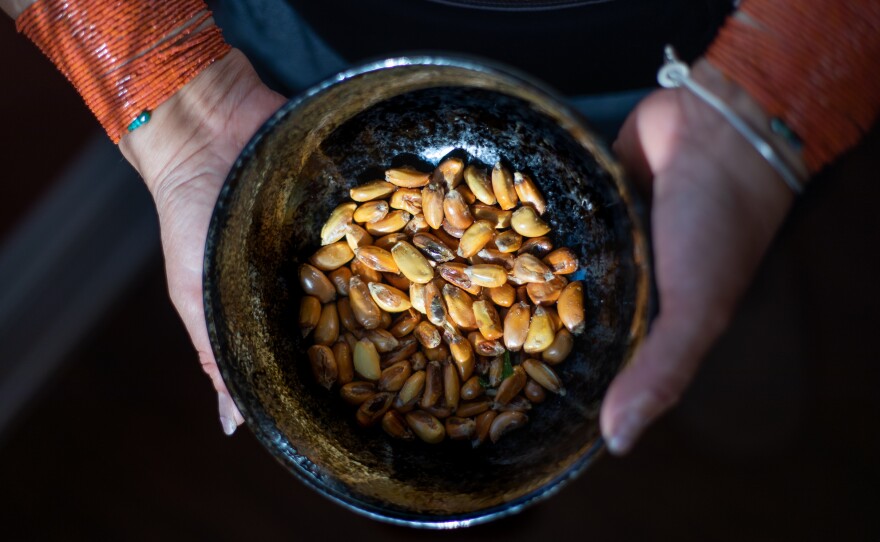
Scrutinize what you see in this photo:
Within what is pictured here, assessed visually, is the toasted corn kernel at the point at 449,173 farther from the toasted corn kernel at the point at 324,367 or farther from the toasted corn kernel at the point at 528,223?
the toasted corn kernel at the point at 324,367

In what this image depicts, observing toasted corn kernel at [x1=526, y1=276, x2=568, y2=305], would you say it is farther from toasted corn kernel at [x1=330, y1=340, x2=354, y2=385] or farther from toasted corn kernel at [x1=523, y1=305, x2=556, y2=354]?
toasted corn kernel at [x1=330, y1=340, x2=354, y2=385]

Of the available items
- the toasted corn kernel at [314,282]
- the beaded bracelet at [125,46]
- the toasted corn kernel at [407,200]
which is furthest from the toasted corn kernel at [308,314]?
the beaded bracelet at [125,46]

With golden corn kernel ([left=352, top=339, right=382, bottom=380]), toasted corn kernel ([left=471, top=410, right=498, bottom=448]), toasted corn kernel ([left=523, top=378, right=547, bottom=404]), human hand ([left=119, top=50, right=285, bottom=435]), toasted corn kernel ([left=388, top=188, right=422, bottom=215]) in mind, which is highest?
human hand ([left=119, top=50, right=285, bottom=435])

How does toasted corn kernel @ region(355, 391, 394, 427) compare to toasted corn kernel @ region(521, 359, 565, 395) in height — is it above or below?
above

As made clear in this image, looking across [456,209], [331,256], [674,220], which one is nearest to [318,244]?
[331,256]

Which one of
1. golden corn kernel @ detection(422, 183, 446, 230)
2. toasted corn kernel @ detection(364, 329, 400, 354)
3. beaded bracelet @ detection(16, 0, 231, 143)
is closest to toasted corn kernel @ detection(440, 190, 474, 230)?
golden corn kernel @ detection(422, 183, 446, 230)

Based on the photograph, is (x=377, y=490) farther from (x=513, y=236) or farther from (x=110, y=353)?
(x=110, y=353)

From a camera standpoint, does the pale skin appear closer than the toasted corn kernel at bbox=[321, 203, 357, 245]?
Yes
